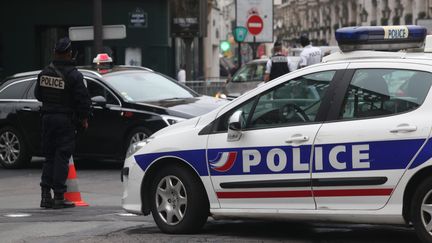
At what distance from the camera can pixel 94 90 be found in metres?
13.8

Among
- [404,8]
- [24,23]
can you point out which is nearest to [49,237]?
[24,23]

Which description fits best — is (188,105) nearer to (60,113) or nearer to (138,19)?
(60,113)

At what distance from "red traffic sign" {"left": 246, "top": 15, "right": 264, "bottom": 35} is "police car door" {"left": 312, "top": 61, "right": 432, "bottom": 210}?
70.1ft

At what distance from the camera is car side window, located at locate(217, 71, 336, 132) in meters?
7.20

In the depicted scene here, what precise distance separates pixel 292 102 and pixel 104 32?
11.5m

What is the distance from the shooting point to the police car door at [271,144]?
7066 millimetres

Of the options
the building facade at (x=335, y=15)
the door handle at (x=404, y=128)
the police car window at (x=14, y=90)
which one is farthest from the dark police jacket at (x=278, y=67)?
the building facade at (x=335, y=15)

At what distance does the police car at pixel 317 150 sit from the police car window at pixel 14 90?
6984 millimetres

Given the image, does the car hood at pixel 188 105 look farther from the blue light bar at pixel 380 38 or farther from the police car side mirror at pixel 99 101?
the blue light bar at pixel 380 38

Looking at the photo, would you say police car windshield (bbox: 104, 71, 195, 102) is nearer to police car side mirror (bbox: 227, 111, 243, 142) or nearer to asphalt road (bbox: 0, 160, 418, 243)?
asphalt road (bbox: 0, 160, 418, 243)

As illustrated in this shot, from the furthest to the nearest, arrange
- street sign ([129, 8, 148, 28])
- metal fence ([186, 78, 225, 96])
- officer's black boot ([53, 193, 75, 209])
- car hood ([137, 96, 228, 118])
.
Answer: street sign ([129, 8, 148, 28])
metal fence ([186, 78, 225, 96])
car hood ([137, 96, 228, 118])
officer's black boot ([53, 193, 75, 209])

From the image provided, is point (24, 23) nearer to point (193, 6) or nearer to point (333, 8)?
point (193, 6)

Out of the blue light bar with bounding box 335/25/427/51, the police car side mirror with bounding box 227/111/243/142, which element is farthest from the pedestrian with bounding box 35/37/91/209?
the blue light bar with bounding box 335/25/427/51

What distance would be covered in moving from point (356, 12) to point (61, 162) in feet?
201
